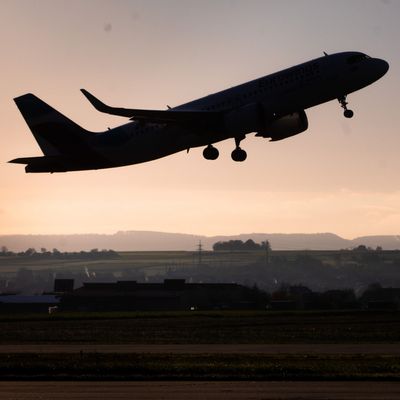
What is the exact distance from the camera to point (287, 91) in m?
49.8

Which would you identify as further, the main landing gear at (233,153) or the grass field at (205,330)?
the grass field at (205,330)

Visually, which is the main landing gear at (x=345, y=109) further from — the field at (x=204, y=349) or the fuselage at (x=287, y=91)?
the field at (x=204, y=349)

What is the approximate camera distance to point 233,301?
14075 centimetres

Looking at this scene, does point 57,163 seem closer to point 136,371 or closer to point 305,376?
point 136,371

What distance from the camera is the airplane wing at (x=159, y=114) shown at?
165 feet

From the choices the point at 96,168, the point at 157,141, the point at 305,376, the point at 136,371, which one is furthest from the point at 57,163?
the point at 305,376

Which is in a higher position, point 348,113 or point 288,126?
point 288,126

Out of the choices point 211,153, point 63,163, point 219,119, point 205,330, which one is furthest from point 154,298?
point 219,119

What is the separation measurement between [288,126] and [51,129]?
60.3 ft

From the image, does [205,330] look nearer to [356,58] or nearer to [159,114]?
[159,114]

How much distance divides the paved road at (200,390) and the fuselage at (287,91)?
19808 millimetres

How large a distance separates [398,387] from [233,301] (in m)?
→ 107

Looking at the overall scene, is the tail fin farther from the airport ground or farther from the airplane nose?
the airplane nose

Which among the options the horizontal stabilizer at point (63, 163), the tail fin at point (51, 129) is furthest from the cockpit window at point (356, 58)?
the tail fin at point (51, 129)
